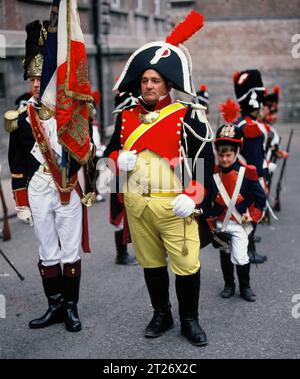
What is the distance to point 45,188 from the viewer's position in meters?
3.58

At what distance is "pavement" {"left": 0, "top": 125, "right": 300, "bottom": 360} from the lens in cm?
351

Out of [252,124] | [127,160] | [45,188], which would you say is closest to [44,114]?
[45,188]

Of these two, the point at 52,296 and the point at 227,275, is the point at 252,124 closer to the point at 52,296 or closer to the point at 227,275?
the point at 227,275

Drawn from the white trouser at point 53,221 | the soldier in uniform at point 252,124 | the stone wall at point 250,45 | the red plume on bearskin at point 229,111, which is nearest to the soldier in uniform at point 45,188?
the white trouser at point 53,221

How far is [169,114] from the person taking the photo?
3.30m

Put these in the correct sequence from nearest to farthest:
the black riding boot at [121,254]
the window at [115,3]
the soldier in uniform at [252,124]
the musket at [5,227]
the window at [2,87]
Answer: the soldier in uniform at [252,124] < the black riding boot at [121,254] < the musket at [5,227] < the window at [2,87] < the window at [115,3]

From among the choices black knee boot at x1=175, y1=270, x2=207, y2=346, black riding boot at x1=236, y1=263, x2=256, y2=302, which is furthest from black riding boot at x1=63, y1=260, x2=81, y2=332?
black riding boot at x1=236, y1=263, x2=256, y2=302

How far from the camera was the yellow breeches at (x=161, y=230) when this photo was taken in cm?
339

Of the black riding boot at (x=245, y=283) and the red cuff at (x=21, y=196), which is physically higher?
the red cuff at (x=21, y=196)

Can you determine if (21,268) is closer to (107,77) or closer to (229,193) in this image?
(229,193)

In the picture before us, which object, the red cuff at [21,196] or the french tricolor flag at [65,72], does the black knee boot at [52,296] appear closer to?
the red cuff at [21,196]

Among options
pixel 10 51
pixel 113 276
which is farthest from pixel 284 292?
pixel 10 51

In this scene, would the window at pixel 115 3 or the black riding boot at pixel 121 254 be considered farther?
the window at pixel 115 3

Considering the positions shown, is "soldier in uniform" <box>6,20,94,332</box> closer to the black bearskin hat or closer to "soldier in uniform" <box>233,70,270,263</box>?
"soldier in uniform" <box>233,70,270,263</box>
